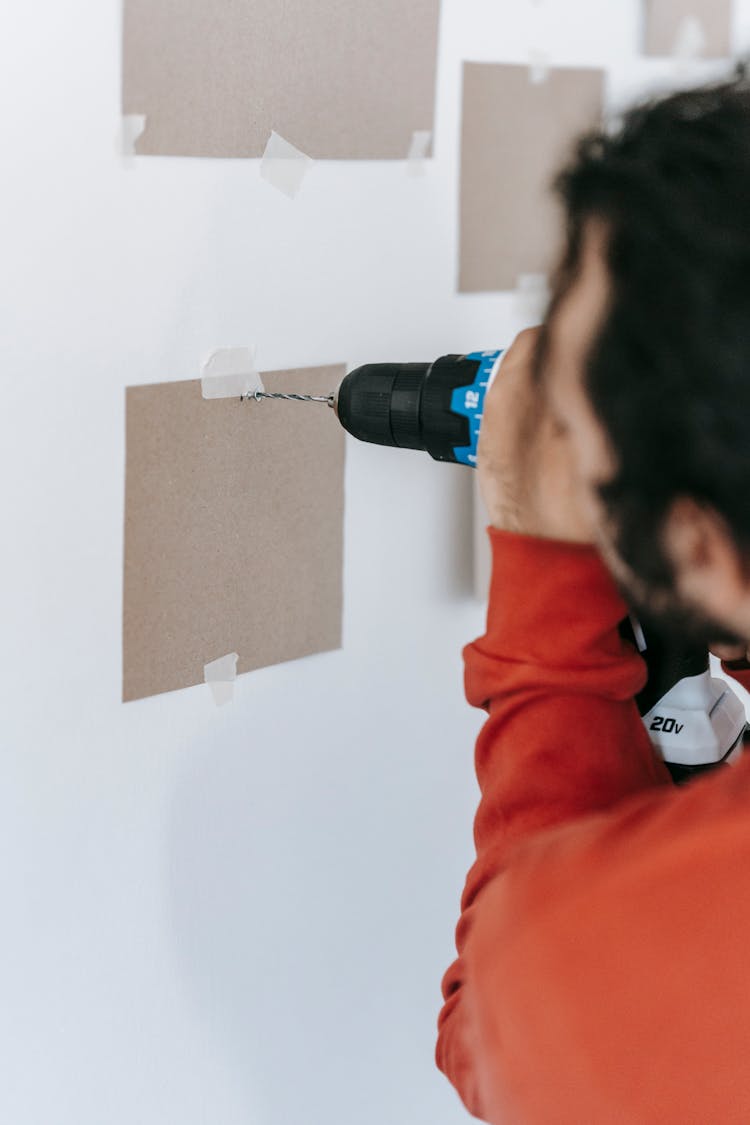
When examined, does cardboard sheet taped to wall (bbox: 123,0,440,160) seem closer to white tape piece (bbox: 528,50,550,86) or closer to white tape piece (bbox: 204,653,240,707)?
white tape piece (bbox: 528,50,550,86)

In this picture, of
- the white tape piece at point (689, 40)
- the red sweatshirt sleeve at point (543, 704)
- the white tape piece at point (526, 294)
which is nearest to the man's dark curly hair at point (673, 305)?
the red sweatshirt sleeve at point (543, 704)

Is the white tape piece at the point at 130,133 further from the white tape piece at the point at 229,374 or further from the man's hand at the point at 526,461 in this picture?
the man's hand at the point at 526,461

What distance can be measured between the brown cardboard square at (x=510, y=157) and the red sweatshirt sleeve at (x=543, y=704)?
304 millimetres

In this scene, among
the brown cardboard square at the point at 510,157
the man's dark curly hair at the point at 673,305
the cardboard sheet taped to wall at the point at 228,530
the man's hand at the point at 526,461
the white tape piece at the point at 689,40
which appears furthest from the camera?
the white tape piece at the point at 689,40

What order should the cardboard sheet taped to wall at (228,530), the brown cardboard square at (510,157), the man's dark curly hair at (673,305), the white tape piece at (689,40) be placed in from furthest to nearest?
1. the white tape piece at (689,40)
2. the brown cardboard square at (510,157)
3. the cardboard sheet taped to wall at (228,530)
4. the man's dark curly hair at (673,305)

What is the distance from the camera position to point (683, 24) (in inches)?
31.6

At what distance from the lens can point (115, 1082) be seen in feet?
1.98

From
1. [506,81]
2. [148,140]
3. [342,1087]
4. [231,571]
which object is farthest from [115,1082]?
[506,81]

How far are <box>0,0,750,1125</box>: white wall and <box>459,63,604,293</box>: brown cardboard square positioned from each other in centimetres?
2

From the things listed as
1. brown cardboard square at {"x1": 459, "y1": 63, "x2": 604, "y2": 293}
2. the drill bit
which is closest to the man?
the drill bit

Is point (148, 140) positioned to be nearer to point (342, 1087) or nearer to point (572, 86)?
point (572, 86)

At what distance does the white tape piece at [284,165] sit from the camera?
0.58 meters

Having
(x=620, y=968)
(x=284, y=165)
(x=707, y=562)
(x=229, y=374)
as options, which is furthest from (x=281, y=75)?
(x=620, y=968)

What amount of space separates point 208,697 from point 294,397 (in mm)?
183
